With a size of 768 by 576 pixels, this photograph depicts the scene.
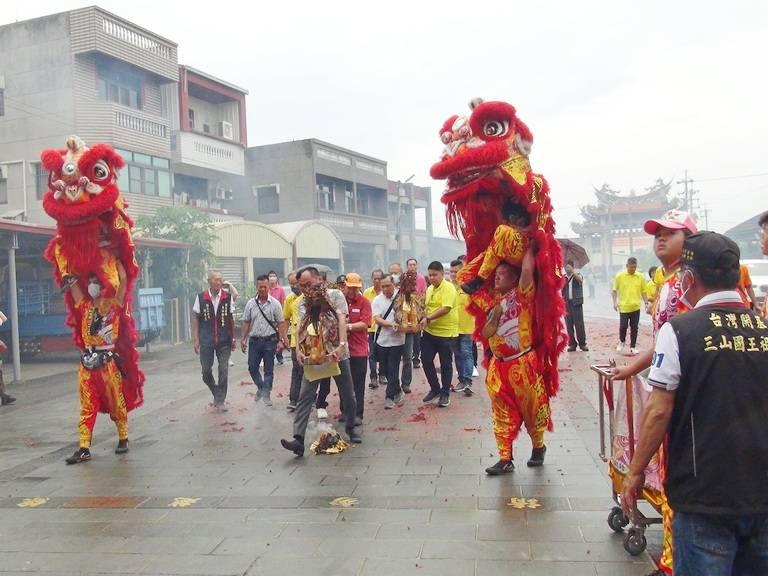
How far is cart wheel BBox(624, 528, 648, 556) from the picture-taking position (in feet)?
11.4

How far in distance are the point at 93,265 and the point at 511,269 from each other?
148 inches

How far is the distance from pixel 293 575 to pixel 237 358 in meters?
10.6

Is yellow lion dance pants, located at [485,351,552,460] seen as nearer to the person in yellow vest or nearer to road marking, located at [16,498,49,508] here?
road marking, located at [16,498,49,508]

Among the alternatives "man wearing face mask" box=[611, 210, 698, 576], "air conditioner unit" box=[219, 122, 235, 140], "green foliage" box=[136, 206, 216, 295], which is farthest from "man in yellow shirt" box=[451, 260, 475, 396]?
"air conditioner unit" box=[219, 122, 235, 140]

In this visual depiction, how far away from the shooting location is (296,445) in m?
5.73

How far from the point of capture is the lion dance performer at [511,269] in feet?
16.3

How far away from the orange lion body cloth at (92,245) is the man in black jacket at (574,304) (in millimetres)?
7294

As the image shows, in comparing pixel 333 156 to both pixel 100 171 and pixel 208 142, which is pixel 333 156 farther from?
pixel 100 171

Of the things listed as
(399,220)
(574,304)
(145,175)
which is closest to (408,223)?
(399,220)

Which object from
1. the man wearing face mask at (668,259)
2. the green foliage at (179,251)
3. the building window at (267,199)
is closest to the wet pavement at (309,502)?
the man wearing face mask at (668,259)

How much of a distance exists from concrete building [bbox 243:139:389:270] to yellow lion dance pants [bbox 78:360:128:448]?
24.0 m

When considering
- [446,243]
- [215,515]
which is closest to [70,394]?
[215,515]

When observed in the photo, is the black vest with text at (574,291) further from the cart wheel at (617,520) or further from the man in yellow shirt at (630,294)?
the cart wheel at (617,520)

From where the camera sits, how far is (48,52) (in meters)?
20.3
